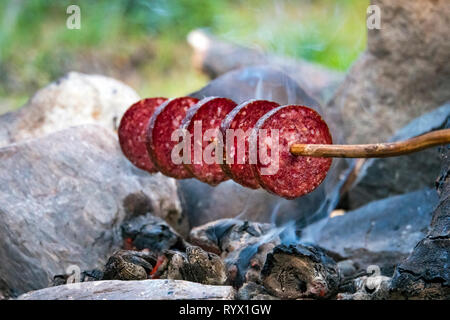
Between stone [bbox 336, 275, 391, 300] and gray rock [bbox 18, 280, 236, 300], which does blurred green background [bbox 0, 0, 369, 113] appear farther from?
gray rock [bbox 18, 280, 236, 300]

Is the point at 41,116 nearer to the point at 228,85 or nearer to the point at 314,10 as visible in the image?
the point at 228,85

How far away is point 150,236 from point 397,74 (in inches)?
86.9

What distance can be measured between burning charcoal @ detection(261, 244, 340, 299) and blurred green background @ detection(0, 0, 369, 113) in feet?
19.5

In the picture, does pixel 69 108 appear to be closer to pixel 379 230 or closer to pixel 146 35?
pixel 379 230

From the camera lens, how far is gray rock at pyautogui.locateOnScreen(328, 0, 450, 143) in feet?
14.1

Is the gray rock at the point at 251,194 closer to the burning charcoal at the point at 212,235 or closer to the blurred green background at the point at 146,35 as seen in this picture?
the burning charcoal at the point at 212,235

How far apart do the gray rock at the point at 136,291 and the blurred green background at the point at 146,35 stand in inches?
240

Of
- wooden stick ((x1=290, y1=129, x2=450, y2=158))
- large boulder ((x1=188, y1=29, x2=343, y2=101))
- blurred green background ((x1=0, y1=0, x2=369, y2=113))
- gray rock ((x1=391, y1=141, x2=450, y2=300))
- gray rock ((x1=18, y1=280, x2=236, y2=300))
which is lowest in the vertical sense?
gray rock ((x1=18, y1=280, x2=236, y2=300))

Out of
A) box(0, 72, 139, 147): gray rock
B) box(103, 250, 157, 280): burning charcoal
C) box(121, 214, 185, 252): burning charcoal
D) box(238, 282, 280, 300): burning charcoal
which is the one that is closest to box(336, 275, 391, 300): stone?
box(238, 282, 280, 300): burning charcoal

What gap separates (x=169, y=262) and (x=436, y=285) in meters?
0.92

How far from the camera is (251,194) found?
366 centimetres

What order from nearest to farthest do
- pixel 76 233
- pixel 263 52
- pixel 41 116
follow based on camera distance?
pixel 76 233, pixel 41 116, pixel 263 52

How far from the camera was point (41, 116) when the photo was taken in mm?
3779

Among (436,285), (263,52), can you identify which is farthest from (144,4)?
(436,285)
